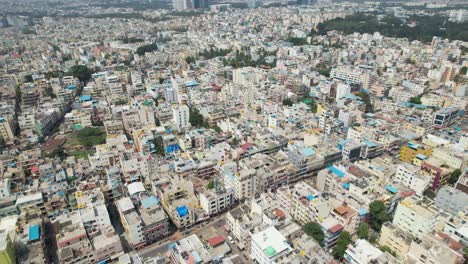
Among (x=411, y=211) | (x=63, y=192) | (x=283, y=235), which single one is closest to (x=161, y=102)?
(x=63, y=192)

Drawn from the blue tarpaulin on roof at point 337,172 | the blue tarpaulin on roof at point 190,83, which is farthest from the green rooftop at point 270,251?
the blue tarpaulin on roof at point 190,83

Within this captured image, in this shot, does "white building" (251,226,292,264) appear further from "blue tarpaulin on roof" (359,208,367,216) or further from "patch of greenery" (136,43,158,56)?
"patch of greenery" (136,43,158,56)

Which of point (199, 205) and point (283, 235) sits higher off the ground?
point (283, 235)

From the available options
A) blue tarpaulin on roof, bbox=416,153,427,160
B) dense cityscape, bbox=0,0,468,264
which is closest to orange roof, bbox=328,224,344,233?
dense cityscape, bbox=0,0,468,264

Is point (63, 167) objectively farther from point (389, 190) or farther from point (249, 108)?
point (389, 190)

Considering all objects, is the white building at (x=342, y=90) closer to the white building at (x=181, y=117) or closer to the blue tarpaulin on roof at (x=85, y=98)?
the white building at (x=181, y=117)
